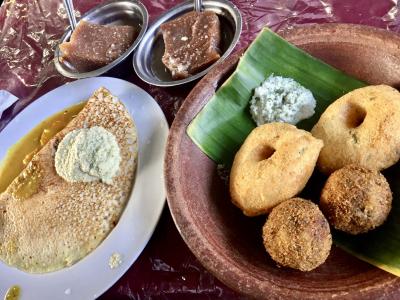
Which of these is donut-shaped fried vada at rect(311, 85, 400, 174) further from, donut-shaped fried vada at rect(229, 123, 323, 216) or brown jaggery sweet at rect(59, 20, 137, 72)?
brown jaggery sweet at rect(59, 20, 137, 72)

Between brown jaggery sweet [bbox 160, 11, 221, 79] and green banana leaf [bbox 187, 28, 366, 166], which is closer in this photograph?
green banana leaf [bbox 187, 28, 366, 166]

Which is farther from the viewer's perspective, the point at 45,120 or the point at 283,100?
the point at 45,120

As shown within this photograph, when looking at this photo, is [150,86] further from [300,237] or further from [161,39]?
[300,237]

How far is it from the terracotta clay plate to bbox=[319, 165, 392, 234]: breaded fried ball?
4.6 inches

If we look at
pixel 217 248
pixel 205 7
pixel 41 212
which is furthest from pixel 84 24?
pixel 217 248

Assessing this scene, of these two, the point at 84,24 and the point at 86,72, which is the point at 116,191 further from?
the point at 84,24

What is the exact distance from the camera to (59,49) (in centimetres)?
245

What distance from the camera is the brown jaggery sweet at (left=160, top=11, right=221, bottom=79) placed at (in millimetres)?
2092

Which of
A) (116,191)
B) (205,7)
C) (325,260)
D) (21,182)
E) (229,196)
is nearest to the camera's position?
(325,260)

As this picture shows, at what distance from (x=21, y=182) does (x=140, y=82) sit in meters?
0.77

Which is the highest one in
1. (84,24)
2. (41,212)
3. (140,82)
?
(84,24)

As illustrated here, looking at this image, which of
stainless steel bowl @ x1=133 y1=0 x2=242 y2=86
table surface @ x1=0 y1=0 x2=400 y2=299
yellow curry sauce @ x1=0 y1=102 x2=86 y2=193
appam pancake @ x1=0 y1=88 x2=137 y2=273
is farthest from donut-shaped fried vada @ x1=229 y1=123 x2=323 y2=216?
yellow curry sauce @ x1=0 y1=102 x2=86 y2=193

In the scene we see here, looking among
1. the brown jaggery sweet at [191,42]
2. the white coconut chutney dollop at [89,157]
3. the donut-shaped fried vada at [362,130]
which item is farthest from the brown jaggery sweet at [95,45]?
the donut-shaped fried vada at [362,130]

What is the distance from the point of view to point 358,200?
4.05 ft
